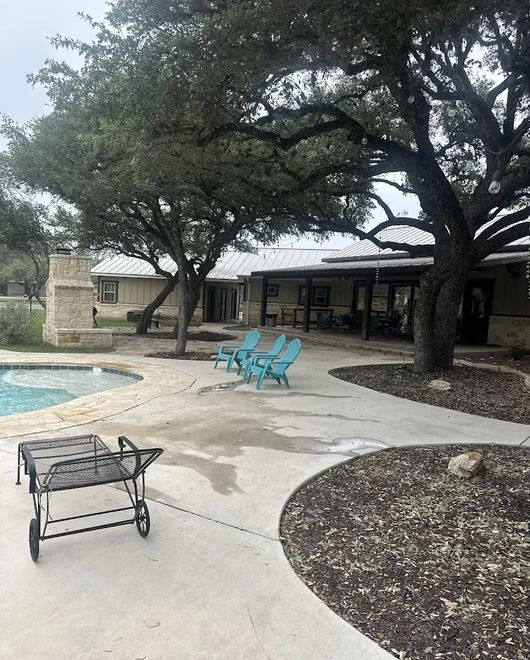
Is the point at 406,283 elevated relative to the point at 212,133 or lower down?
lower down

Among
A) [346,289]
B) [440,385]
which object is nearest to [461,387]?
[440,385]

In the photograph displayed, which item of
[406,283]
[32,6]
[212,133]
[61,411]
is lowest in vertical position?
[61,411]

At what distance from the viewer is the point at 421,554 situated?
2.92m

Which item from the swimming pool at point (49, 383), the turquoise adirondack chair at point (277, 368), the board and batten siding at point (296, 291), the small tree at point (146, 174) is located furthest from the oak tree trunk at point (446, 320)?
the board and batten siding at point (296, 291)

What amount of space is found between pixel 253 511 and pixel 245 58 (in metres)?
4.90

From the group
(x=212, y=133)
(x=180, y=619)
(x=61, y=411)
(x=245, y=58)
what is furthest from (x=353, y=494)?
(x=212, y=133)

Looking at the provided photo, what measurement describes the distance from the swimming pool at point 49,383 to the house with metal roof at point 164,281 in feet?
47.4

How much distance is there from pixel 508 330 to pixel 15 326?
49.4ft

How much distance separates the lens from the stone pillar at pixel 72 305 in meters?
13.0

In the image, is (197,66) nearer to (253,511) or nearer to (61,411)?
(61,411)

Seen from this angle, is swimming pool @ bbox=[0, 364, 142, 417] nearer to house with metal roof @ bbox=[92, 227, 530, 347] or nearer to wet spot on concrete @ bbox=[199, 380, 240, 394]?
wet spot on concrete @ bbox=[199, 380, 240, 394]

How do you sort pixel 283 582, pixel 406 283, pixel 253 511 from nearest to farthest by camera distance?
pixel 283 582 → pixel 253 511 → pixel 406 283

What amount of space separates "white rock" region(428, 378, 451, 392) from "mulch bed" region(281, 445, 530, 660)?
3.81 m

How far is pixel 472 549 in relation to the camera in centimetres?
298
